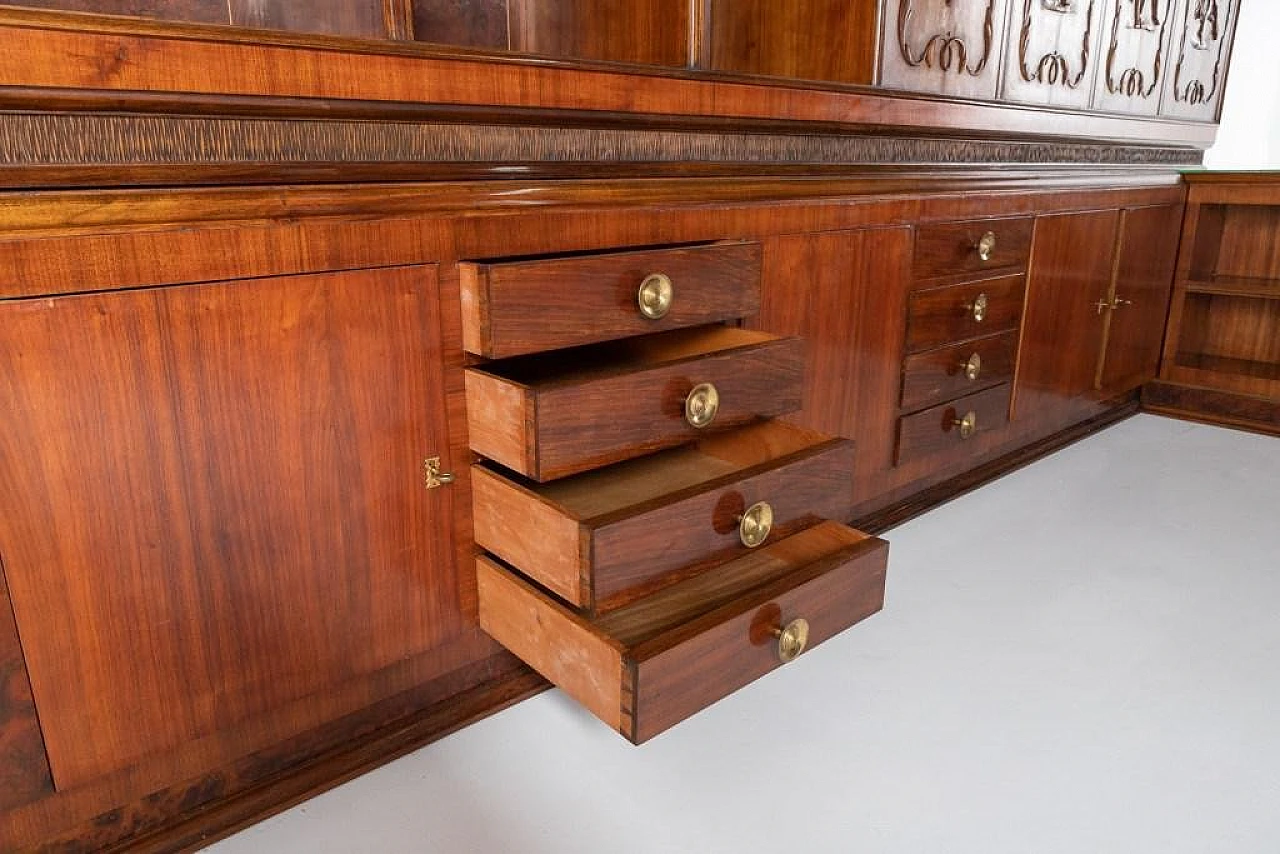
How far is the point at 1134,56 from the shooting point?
5.82 ft

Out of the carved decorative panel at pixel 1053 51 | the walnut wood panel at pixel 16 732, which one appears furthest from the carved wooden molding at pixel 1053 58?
the walnut wood panel at pixel 16 732

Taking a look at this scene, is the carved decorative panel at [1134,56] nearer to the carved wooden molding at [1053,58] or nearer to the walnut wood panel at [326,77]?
the carved wooden molding at [1053,58]

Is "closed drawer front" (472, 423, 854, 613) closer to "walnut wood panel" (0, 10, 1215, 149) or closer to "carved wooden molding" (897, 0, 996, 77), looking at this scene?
"walnut wood panel" (0, 10, 1215, 149)

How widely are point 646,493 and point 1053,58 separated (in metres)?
1.22

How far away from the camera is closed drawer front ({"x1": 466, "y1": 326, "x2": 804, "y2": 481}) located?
747mm

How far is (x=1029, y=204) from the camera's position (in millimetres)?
1509

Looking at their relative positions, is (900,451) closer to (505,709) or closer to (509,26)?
(505,709)

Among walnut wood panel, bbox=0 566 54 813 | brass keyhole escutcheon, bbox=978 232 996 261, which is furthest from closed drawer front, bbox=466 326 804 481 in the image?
brass keyhole escutcheon, bbox=978 232 996 261

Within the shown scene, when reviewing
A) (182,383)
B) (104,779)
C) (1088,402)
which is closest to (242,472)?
(182,383)

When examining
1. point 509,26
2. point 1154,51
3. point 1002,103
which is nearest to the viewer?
point 509,26

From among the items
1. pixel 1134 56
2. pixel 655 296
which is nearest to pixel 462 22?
pixel 655 296

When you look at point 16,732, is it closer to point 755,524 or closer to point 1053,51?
point 755,524

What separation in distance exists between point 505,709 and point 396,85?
64 centimetres

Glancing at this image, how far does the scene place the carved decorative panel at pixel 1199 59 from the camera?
75.2 inches
